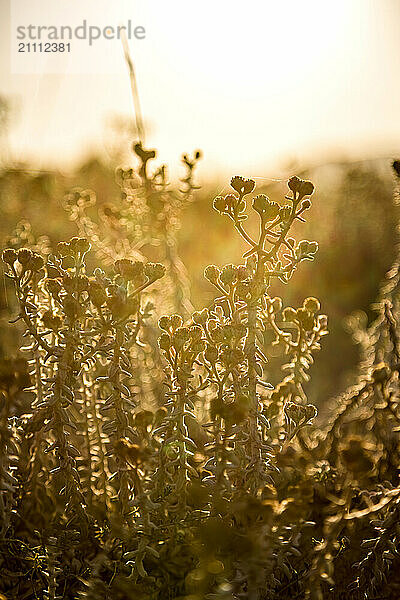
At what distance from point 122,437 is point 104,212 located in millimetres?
602

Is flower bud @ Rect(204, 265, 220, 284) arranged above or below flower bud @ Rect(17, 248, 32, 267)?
below

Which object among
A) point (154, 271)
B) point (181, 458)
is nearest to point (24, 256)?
point (154, 271)

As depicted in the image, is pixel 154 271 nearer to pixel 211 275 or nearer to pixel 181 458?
pixel 211 275

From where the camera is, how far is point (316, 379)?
6.92 feet

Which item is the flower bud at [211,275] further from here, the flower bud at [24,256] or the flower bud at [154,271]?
the flower bud at [24,256]

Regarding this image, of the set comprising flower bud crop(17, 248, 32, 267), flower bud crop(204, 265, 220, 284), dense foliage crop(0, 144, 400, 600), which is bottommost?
dense foliage crop(0, 144, 400, 600)

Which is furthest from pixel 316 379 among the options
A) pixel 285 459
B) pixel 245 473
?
pixel 245 473

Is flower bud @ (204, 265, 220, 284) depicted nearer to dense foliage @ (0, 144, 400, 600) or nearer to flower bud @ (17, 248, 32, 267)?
dense foliage @ (0, 144, 400, 600)

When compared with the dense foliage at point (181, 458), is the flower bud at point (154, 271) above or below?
above

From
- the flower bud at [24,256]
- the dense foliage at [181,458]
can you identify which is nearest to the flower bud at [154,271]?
the dense foliage at [181,458]

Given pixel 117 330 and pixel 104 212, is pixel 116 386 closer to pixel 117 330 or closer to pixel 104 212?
pixel 117 330

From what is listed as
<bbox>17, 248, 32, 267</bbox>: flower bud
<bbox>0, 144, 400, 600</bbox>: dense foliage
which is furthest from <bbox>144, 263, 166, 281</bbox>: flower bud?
<bbox>17, 248, 32, 267</bbox>: flower bud

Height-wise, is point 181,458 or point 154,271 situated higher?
point 154,271

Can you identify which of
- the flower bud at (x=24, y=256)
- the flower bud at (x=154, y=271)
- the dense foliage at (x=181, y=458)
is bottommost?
the dense foliage at (x=181, y=458)
